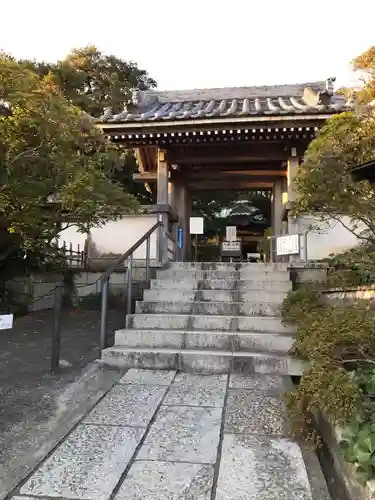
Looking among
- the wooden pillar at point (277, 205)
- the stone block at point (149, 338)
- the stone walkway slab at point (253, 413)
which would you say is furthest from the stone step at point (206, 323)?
the wooden pillar at point (277, 205)

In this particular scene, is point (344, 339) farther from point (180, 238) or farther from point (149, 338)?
point (180, 238)

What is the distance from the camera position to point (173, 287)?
5.91 meters

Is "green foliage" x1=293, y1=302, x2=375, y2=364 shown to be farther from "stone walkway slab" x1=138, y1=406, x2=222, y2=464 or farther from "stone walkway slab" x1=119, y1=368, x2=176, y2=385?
"stone walkway slab" x1=119, y1=368, x2=176, y2=385

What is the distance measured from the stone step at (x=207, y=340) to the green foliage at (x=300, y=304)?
0.76 ft

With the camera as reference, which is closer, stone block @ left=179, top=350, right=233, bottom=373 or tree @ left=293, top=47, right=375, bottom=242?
tree @ left=293, top=47, right=375, bottom=242

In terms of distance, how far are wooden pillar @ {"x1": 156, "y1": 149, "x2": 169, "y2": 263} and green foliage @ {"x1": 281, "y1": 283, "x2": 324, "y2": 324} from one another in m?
2.77

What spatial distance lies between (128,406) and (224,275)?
3299 mm

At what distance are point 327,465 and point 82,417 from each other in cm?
179

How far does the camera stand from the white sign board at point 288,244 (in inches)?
256

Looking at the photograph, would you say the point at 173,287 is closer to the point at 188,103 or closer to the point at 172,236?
the point at 172,236

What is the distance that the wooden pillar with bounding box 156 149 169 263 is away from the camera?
699 cm

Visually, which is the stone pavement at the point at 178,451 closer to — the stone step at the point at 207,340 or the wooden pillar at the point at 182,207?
the stone step at the point at 207,340

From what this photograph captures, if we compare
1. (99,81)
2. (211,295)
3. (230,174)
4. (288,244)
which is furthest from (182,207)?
(99,81)

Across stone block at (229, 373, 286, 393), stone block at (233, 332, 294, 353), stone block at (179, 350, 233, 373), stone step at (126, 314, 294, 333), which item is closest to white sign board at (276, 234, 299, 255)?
stone step at (126, 314, 294, 333)
